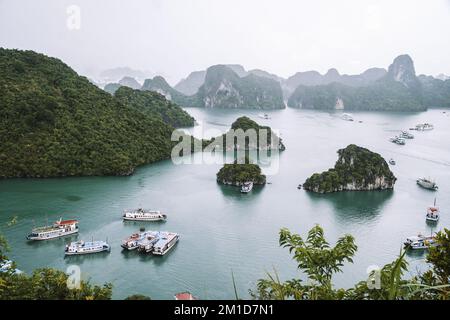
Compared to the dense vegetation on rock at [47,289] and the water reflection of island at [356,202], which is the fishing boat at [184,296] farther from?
the water reflection of island at [356,202]

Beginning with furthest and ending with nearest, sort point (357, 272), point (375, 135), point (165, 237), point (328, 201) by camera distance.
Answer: point (375, 135) → point (328, 201) → point (165, 237) → point (357, 272)

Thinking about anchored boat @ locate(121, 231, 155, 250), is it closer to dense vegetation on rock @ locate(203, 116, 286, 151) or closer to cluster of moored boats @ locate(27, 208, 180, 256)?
cluster of moored boats @ locate(27, 208, 180, 256)

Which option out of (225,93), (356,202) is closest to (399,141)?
(356,202)

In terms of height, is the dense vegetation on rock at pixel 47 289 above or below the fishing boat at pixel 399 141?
below

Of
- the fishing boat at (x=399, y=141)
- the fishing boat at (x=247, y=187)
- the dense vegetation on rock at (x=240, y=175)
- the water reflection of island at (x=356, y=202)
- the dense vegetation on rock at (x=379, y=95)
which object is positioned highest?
the dense vegetation on rock at (x=379, y=95)

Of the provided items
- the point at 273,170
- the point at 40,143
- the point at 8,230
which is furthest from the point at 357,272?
the point at 40,143

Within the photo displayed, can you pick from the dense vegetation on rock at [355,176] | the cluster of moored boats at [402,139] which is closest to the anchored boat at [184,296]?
the dense vegetation on rock at [355,176]

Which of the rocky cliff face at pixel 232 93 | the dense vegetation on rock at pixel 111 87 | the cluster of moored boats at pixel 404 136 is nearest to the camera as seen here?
the cluster of moored boats at pixel 404 136

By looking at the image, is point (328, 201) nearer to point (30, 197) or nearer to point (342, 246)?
point (30, 197)
